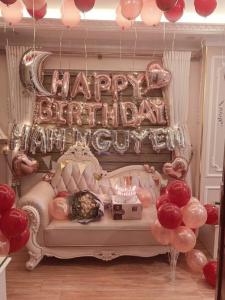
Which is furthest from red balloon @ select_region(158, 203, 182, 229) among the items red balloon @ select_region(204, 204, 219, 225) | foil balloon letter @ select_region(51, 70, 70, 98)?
foil balloon letter @ select_region(51, 70, 70, 98)

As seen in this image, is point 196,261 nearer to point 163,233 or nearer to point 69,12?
point 163,233

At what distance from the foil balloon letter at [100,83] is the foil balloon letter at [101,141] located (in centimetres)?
41

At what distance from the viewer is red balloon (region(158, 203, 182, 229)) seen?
2.57 metres

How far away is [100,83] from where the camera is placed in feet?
12.8

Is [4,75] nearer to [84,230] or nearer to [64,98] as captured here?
[64,98]

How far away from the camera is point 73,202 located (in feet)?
10.4

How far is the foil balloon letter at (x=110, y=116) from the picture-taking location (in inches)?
153

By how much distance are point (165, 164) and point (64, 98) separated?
148 cm

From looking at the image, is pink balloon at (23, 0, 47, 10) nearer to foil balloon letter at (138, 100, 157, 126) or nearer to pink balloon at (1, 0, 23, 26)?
pink balloon at (1, 0, 23, 26)

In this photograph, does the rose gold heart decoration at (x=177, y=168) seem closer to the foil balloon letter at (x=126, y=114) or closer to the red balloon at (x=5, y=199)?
the foil balloon letter at (x=126, y=114)

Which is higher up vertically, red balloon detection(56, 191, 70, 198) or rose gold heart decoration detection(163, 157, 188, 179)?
rose gold heart decoration detection(163, 157, 188, 179)

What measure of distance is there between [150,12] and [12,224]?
6.78 ft

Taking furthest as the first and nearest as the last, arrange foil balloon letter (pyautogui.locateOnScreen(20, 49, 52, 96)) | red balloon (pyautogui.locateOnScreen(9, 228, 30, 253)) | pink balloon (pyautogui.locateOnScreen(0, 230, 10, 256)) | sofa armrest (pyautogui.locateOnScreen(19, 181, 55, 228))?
1. foil balloon letter (pyautogui.locateOnScreen(20, 49, 52, 96))
2. sofa armrest (pyautogui.locateOnScreen(19, 181, 55, 228))
3. red balloon (pyautogui.locateOnScreen(9, 228, 30, 253))
4. pink balloon (pyautogui.locateOnScreen(0, 230, 10, 256))

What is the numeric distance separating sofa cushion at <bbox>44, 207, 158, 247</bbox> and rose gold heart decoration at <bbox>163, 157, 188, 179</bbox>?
924 mm
